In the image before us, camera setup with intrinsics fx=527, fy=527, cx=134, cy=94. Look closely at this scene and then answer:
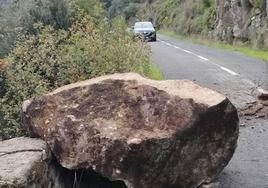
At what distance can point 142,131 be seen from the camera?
17.6 ft

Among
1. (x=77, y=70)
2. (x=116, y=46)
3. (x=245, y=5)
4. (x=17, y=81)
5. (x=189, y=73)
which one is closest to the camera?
(x=17, y=81)

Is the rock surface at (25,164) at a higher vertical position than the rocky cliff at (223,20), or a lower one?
higher

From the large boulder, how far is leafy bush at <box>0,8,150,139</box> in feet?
4.99

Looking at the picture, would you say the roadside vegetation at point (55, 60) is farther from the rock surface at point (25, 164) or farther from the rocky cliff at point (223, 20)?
the rocky cliff at point (223, 20)

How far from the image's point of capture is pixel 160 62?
16344 mm

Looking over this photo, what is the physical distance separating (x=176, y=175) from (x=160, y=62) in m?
11.1

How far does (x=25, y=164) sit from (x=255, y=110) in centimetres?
494

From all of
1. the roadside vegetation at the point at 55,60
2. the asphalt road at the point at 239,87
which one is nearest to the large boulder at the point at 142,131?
the asphalt road at the point at 239,87

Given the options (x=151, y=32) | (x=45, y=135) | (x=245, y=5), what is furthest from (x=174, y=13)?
(x=45, y=135)

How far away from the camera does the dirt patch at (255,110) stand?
340 inches

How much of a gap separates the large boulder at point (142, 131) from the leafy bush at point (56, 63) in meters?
1.52

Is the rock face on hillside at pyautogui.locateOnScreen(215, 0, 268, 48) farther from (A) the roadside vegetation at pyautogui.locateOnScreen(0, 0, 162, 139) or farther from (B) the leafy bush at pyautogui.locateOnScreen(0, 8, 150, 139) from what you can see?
(B) the leafy bush at pyautogui.locateOnScreen(0, 8, 150, 139)

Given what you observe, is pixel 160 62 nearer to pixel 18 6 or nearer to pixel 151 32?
pixel 18 6

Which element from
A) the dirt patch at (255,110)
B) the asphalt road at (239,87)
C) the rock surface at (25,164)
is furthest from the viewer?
the dirt patch at (255,110)
